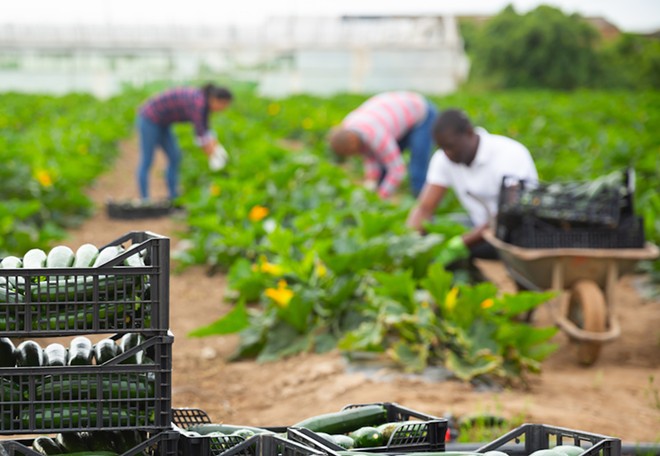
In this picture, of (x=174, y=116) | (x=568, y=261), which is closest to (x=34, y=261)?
(x=568, y=261)

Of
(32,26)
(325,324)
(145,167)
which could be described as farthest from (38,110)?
(32,26)

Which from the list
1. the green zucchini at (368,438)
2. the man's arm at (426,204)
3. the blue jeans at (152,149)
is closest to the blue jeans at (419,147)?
the man's arm at (426,204)

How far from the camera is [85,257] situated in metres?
A: 2.55

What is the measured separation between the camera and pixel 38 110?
2488 cm

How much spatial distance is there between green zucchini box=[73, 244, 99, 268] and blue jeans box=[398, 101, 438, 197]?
24.1 ft

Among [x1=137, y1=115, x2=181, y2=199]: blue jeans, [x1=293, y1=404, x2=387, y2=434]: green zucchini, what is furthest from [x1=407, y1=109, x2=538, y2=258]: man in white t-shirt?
[x1=137, y1=115, x2=181, y2=199]: blue jeans

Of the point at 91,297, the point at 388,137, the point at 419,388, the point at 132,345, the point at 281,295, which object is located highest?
the point at 388,137

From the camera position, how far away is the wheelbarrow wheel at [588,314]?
18.5 ft

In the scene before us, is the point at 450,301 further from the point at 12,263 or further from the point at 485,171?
the point at 12,263

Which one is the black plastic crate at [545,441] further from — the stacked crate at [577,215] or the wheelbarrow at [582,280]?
the stacked crate at [577,215]

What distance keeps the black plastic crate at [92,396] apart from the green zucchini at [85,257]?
0.27 metres

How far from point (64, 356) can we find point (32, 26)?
58549mm

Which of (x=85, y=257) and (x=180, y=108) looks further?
(x=180, y=108)

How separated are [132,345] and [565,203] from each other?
3.79m
